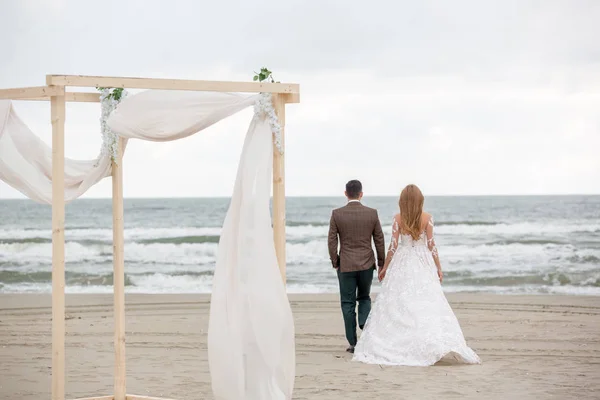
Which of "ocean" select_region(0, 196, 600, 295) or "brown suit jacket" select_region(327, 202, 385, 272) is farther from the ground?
"brown suit jacket" select_region(327, 202, 385, 272)

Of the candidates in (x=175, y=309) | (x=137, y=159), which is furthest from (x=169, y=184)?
(x=175, y=309)

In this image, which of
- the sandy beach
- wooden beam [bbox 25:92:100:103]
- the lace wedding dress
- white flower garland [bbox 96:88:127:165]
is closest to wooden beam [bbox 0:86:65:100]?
wooden beam [bbox 25:92:100:103]

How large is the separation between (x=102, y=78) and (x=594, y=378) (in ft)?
16.3

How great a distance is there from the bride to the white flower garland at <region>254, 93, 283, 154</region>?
8.51 feet

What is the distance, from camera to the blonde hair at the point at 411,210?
8477 mm

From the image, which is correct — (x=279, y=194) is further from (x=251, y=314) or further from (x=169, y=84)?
(x=169, y=84)

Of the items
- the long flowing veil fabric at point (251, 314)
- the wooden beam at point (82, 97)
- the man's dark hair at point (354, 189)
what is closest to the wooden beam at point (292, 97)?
the long flowing veil fabric at point (251, 314)

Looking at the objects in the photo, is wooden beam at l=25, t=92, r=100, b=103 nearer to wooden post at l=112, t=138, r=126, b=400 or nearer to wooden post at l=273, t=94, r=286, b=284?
wooden post at l=112, t=138, r=126, b=400

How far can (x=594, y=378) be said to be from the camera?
25.8 feet

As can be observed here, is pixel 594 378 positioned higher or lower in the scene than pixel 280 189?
lower

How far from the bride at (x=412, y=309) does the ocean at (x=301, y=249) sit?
8.85m

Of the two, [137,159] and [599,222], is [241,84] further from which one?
[599,222]

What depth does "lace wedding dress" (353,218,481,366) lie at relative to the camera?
8359 mm

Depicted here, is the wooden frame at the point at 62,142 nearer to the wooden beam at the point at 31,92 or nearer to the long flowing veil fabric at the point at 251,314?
the wooden beam at the point at 31,92
